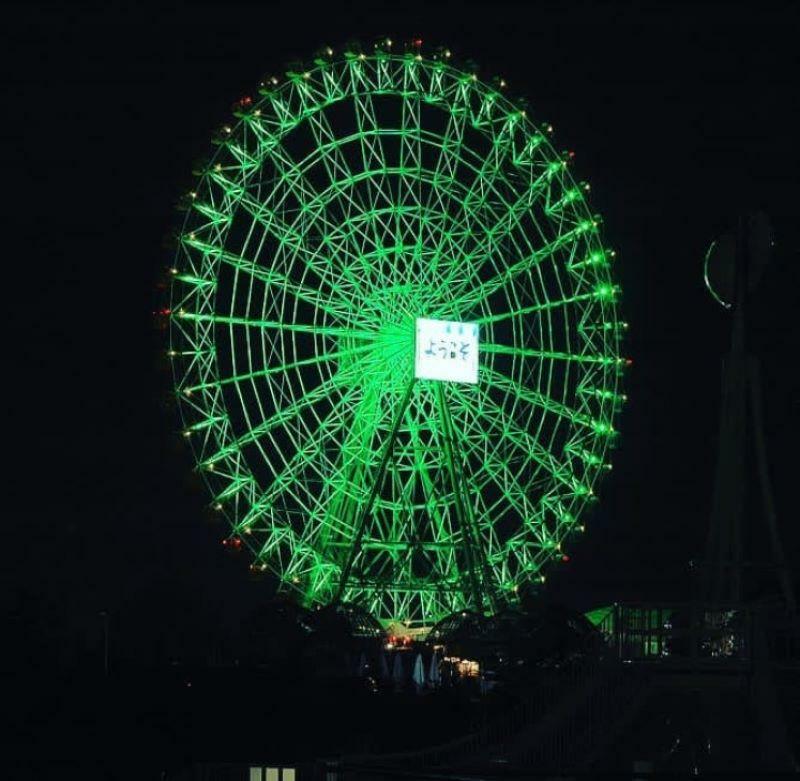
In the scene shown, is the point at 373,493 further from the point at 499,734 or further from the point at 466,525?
the point at 499,734

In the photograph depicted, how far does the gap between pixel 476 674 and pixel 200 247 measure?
1259 centimetres

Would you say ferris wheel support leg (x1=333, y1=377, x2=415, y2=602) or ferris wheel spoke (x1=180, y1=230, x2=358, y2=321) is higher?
ferris wheel spoke (x1=180, y1=230, x2=358, y2=321)

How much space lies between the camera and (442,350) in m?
40.5

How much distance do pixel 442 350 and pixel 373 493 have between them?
4.13 m

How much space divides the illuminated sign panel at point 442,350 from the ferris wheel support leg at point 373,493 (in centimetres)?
63

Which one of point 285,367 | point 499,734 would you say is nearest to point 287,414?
point 285,367

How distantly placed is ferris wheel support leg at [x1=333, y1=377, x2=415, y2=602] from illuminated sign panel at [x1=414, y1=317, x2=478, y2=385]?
63 centimetres

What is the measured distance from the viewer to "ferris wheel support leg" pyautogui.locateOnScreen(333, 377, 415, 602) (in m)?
40.9

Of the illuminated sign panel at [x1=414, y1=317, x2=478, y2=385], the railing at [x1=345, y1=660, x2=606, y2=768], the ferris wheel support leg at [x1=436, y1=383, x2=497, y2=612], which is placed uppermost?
the illuminated sign panel at [x1=414, y1=317, x2=478, y2=385]

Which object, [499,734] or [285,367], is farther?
[285,367]

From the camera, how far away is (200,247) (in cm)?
3959

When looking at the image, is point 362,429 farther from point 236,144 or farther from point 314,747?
point 314,747

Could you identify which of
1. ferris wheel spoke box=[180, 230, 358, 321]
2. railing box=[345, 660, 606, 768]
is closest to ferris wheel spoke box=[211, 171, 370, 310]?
ferris wheel spoke box=[180, 230, 358, 321]

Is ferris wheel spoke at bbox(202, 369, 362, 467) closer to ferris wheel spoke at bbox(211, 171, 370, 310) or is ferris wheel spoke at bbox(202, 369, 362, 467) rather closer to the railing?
ferris wheel spoke at bbox(211, 171, 370, 310)
